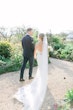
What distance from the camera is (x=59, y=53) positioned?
47.9ft

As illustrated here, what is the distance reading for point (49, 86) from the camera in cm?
820

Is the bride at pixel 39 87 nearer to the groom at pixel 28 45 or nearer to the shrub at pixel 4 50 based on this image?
the groom at pixel 28 45

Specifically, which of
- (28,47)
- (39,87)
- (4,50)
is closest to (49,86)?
(39,87)

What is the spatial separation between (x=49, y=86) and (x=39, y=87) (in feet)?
3.46

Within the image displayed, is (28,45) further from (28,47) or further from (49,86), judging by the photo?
(49,86)

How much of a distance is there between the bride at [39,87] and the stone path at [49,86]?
0.56 feet

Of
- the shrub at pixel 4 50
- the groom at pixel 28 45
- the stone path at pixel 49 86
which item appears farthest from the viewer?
the shrub at pixel 4 50

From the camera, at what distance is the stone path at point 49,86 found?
657cm

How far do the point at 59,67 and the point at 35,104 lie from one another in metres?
5.09

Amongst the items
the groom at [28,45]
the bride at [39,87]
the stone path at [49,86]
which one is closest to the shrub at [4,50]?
the stone path at [49,86]

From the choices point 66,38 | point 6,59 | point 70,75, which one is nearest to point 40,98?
point 70,75

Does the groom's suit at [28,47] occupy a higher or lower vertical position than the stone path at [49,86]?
higher

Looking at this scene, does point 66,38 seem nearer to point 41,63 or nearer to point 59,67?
point 59,67

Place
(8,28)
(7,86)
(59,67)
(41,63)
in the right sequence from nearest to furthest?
(41,63)
(7,86)
(59,67)
(8,28)
